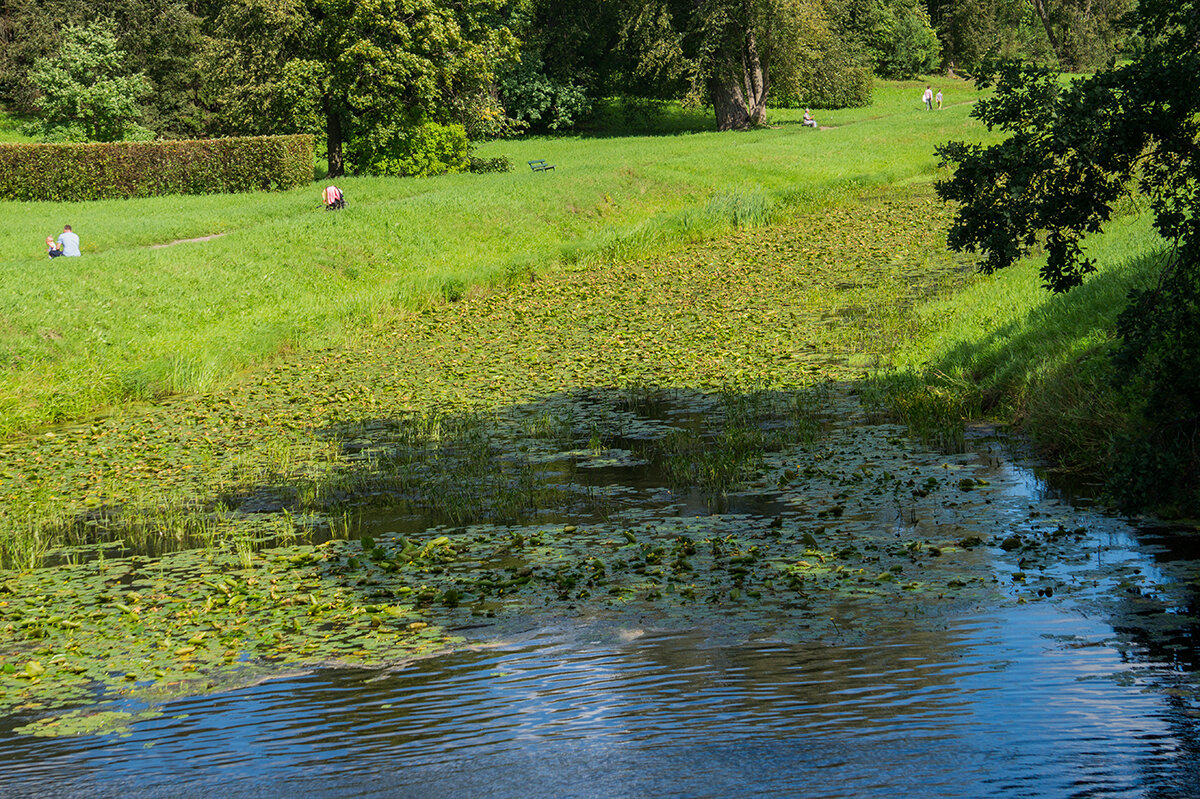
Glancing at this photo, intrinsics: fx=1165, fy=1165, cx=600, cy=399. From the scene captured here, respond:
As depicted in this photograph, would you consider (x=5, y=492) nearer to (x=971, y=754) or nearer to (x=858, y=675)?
(x=858, y=675)

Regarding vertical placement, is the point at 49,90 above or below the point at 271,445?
above

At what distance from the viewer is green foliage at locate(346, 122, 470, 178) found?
151 feet

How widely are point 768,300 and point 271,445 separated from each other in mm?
10438

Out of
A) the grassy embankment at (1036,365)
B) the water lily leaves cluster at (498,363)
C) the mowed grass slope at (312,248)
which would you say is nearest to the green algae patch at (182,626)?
the water lily leaves cluster at (498,363)

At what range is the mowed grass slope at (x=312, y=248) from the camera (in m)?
18.7

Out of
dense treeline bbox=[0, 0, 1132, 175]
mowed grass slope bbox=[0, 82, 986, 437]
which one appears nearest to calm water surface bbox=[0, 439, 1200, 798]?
mowed grass slope bbox=[0, 82, 986, 437]

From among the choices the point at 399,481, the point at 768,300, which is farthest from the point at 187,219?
the point at 399,481

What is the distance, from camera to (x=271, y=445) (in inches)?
539

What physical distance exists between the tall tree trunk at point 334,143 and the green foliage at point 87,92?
15033mm

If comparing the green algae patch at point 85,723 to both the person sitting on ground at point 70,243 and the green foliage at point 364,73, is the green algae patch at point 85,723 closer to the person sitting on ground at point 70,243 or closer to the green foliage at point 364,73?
the person sitting on ground at point 70,243

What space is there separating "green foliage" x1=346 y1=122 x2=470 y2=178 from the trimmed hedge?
8.92ft

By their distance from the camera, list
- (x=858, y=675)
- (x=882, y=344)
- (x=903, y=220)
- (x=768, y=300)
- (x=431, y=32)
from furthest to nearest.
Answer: (x=431, y=32) < (x=903, y=220) < (x=768, y=300) < (x=882, y=344) < (x=858, y=675)

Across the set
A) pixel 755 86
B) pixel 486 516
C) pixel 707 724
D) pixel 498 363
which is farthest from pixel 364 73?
pixel 707 724

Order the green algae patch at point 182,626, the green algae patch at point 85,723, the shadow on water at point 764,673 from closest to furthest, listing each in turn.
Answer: the shadow on water at point 764,673, the green algae patch at point 85,723, the green algae patch at point 182,626
